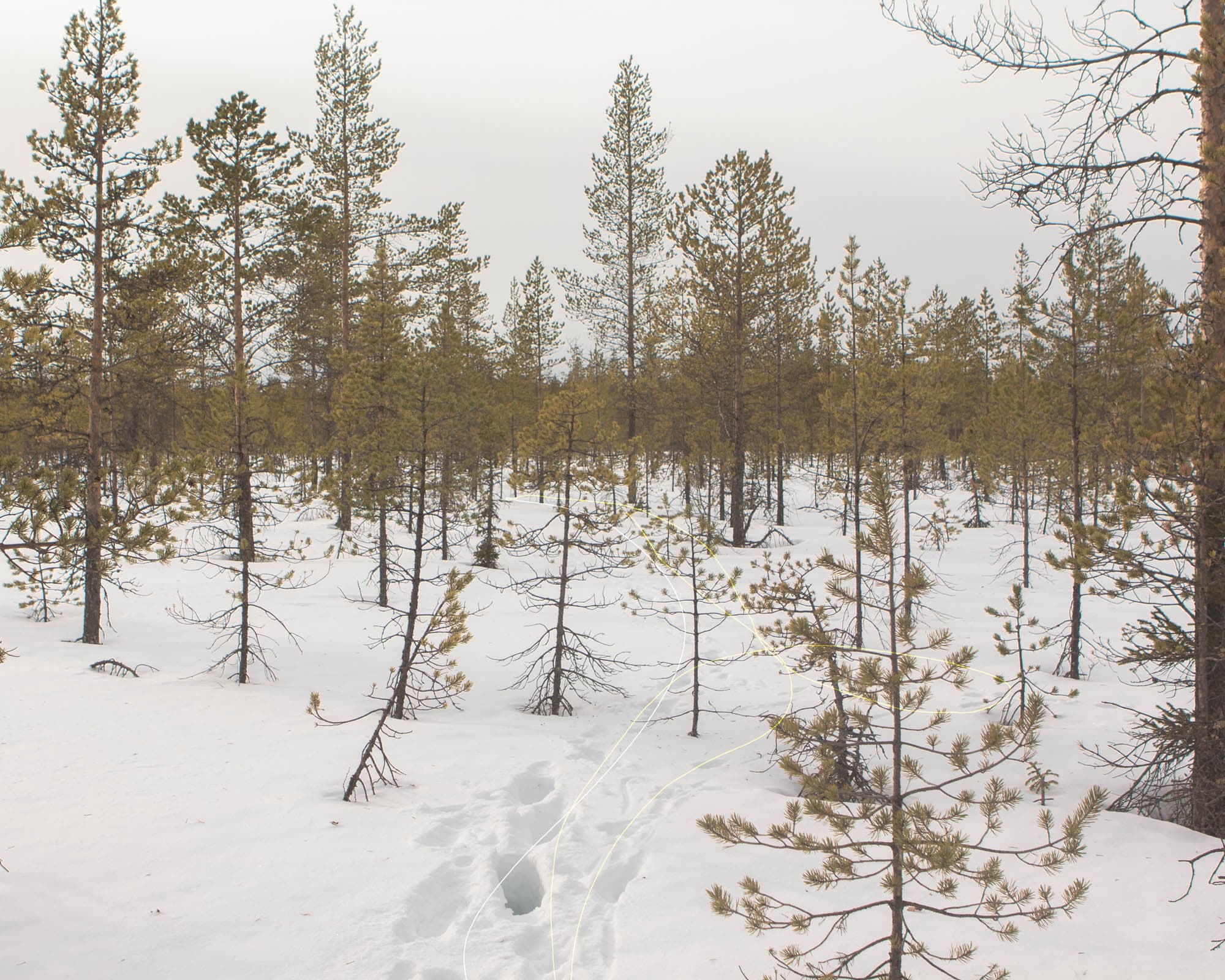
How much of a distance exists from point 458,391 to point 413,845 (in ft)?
32.7

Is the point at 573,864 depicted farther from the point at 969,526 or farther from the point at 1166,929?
the point at 969,526

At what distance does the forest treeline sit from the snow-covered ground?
0.83 m

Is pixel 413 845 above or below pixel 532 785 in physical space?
above

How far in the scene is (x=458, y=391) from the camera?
14.4 meters

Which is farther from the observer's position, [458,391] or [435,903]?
[458,391]

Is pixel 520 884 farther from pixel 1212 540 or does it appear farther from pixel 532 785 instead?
pixel 1212 540

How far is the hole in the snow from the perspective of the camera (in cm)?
566

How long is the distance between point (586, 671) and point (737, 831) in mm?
9888

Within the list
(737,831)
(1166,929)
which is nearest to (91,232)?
(737,831)

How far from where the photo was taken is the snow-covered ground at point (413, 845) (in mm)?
4531

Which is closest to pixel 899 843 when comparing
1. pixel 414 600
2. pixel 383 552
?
pixel 414 600

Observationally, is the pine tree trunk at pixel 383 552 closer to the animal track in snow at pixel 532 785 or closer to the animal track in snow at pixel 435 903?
the animal track in snow at pixel 532 785

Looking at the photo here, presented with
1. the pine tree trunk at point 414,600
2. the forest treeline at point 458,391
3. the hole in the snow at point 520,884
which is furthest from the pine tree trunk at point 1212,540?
the pine tree trunk at point 414,600

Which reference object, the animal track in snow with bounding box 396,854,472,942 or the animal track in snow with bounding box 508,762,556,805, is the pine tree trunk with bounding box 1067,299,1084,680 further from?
the animal track in snow with bounding box 396,854,472,942
